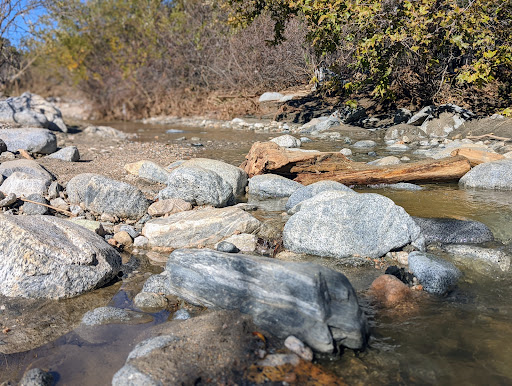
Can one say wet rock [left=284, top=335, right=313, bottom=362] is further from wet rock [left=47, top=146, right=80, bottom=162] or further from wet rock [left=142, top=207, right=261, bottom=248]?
wet rock [left=47, top=146, right=80, bottom=162]

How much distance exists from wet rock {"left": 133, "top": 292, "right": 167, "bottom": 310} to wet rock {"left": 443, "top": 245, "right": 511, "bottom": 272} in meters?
2.74


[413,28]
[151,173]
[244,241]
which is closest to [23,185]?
[151,173]

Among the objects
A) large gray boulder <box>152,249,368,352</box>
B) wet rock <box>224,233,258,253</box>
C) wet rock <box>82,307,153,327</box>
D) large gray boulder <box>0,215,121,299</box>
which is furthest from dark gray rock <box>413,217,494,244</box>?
large gray boulder <box>0,215,121,299</box>

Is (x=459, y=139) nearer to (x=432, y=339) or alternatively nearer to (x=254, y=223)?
(x=254, y=223)

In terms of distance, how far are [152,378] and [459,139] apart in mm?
9823

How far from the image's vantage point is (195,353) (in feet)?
8.44

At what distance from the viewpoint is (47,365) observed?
2650 mm

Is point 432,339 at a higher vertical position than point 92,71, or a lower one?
lower

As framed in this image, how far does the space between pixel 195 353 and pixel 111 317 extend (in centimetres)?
89

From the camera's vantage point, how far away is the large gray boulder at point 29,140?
827 cm

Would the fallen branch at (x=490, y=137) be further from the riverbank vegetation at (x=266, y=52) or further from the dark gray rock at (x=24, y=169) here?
the dark gray rock at (x=24, y=169)

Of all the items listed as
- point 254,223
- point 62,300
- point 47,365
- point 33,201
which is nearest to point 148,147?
point 33,201

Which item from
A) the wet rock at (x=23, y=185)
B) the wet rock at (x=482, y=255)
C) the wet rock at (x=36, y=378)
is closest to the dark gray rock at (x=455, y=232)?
the wet rock at (x=482, y=255)

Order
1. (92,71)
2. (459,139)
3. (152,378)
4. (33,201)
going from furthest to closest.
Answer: (92,71) → (459,139) → (33,201) → (152,378)
